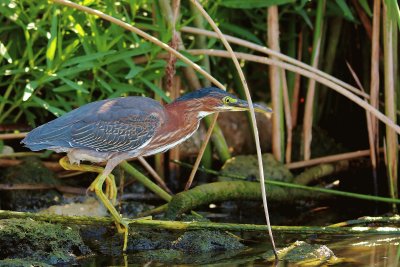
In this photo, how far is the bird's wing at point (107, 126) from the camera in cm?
511

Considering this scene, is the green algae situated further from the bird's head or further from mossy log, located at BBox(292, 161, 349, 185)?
mossy log, located at BBox(292, 161, 349, 185)

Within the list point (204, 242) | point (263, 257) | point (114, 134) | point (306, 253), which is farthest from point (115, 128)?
point (306, 253)

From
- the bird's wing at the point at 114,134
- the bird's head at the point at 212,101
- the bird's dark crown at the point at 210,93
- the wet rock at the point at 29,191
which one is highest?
the bird's dark crown at the point at 210,93

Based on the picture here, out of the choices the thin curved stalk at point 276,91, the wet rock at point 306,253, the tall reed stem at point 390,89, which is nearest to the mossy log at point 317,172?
the thin curved stalk at point 276,91

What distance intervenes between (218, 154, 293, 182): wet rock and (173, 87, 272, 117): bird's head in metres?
1.14

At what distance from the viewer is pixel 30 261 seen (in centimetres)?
443

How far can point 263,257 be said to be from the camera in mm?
4848

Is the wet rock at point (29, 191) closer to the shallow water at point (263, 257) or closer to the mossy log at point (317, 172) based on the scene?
the shallow water at point (263, 257)

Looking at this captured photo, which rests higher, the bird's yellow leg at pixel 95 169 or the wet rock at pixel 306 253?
the bird's yellow leg at pixel 95 169

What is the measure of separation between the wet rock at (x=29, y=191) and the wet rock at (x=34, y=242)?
4.06ft

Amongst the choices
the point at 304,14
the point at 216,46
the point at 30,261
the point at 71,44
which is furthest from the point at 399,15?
the point at 30,261

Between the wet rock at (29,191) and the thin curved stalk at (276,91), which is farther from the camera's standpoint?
the thin curved stalk at (276,91)

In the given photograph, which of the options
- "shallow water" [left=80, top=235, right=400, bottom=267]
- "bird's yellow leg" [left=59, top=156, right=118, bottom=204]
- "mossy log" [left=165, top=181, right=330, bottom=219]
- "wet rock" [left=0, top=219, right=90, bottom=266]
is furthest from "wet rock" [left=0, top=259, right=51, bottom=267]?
"mossy log" [left=165, top=181, right=330, bottom=219]

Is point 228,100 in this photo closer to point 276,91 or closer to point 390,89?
point 276,91
